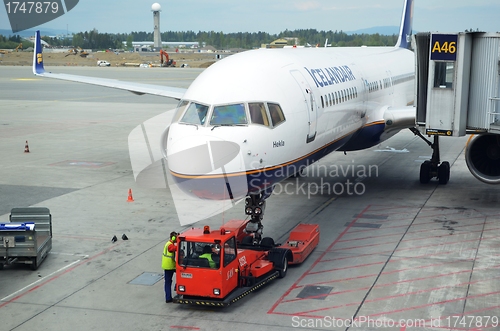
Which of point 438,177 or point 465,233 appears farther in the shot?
point 438,177

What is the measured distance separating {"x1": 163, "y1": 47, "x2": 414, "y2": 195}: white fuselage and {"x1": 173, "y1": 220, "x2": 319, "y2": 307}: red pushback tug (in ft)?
3.88

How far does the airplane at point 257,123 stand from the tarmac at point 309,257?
99.6 inches

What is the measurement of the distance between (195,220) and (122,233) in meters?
2.48

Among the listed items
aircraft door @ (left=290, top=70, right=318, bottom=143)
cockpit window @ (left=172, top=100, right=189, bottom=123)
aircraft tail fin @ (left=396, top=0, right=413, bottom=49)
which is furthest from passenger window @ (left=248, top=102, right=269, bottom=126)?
aircraft tail fin @ (left=396, top=0, right=413, bottom=49)

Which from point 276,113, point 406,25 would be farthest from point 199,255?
point 406,25

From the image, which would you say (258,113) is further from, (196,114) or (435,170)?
Answer: (435,170)

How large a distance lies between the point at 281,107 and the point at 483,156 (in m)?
10.3

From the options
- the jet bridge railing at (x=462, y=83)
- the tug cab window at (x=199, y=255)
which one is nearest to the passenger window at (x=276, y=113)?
the tug cab window at (x=199, y=255)

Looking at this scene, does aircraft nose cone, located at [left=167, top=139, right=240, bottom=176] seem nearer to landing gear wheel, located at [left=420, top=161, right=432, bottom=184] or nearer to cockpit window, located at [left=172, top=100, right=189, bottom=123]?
cockpit window, located at [left=172, top=100, right=189, bottom=123]

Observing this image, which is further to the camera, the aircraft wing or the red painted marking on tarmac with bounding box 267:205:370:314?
the aircraft wing

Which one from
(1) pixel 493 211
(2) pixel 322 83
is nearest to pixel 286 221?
(2) pixel 322 83

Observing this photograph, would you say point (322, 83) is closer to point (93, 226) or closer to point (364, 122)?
point (364, 122)

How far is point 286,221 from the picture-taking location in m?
20.8

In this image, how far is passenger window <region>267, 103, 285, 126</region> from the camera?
15855 millimetres
